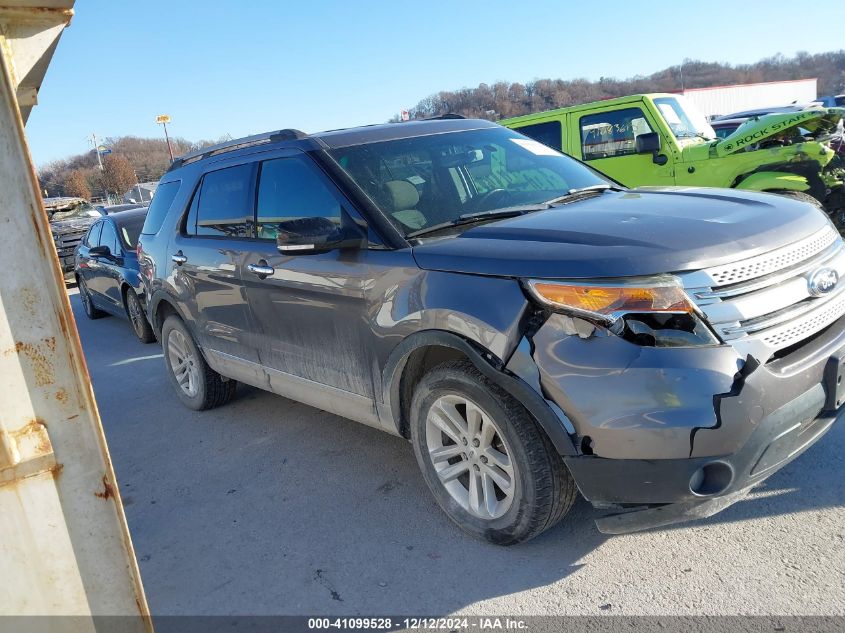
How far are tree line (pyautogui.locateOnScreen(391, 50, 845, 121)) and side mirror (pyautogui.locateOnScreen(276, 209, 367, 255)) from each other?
17.7m

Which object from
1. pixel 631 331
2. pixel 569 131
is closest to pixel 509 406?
pixel 631 331

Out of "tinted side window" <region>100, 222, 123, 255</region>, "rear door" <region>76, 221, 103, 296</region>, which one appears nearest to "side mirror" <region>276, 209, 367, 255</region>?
"tinted side window" <region>100, 222, 123, 255</region>

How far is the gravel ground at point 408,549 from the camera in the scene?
2602 mm

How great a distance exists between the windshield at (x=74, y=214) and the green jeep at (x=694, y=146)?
13.8 meters

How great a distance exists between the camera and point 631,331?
7.95 feet

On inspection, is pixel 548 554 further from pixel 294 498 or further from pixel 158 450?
pixel 158 450

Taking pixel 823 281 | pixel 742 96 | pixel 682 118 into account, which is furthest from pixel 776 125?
pixel 742 96

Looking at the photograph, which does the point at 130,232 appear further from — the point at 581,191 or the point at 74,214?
the point at 74,214

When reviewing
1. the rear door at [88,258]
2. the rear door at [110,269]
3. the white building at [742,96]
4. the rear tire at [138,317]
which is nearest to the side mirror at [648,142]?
the rear tire at [138,317]

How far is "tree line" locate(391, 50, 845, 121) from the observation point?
27.7m

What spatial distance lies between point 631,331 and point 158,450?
12.0 ft

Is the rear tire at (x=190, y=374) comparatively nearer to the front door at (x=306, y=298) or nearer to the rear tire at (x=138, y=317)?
the front door at (x=306, y=298)

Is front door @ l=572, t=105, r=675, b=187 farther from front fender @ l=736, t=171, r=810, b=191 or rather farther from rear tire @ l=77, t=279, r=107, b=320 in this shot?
rear tire @ l=77, t=279, r=107, b=320

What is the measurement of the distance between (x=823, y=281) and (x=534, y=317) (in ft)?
4.11
